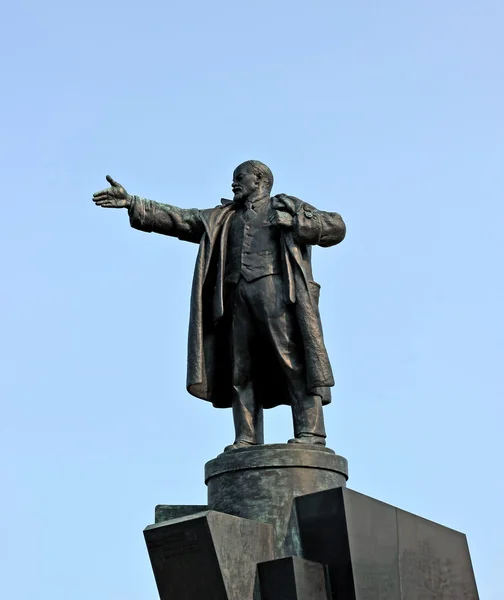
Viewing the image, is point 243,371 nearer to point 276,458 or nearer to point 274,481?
point 276,458

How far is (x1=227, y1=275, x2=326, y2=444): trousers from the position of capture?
10.2 metres

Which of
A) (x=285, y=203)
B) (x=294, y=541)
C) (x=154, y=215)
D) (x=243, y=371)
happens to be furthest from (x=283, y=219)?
(x=294, y=541)

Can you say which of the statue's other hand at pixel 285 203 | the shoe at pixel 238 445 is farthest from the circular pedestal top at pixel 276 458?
the statue's other hand at pixel 285 203

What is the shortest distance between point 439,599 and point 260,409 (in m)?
2.39

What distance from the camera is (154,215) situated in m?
11.0

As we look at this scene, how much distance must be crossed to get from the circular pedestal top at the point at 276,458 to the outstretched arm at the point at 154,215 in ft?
7.85

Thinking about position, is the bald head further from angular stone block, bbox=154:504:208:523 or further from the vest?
angular stone block, bbox=154:504:208:523

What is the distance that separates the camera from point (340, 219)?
417 inches

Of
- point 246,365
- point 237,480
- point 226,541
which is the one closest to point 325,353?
point 246,365

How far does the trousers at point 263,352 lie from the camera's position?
10.2 metres

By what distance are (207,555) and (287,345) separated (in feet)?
7.37

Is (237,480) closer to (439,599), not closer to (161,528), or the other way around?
(161,528)

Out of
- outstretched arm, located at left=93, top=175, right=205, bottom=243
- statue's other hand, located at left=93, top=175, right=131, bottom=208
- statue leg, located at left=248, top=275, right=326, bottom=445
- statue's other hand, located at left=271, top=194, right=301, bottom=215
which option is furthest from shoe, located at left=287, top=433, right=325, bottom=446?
statue's other hand, located at left=93, top=175, right=131, bottom=208

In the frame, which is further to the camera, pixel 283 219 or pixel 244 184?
pixel 244 184
